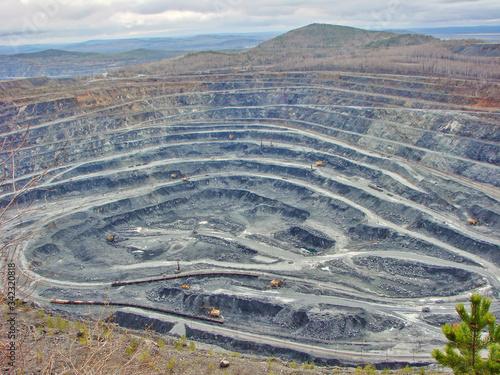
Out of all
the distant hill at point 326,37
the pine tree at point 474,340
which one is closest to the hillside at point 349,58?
the distant hill at point 326,37

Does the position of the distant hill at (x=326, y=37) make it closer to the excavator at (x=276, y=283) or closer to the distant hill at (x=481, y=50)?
the distant hill at (x=481, y=50)

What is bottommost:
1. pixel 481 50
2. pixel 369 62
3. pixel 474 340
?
pixel 474 340

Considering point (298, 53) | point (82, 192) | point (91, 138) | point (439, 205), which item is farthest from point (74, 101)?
point (298, 53)

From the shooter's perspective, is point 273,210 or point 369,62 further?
point 369,62

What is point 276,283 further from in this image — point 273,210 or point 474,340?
point 474,340

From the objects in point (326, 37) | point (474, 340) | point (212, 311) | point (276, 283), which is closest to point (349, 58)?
point (326, 37)

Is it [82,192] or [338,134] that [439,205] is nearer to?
[338,134]
